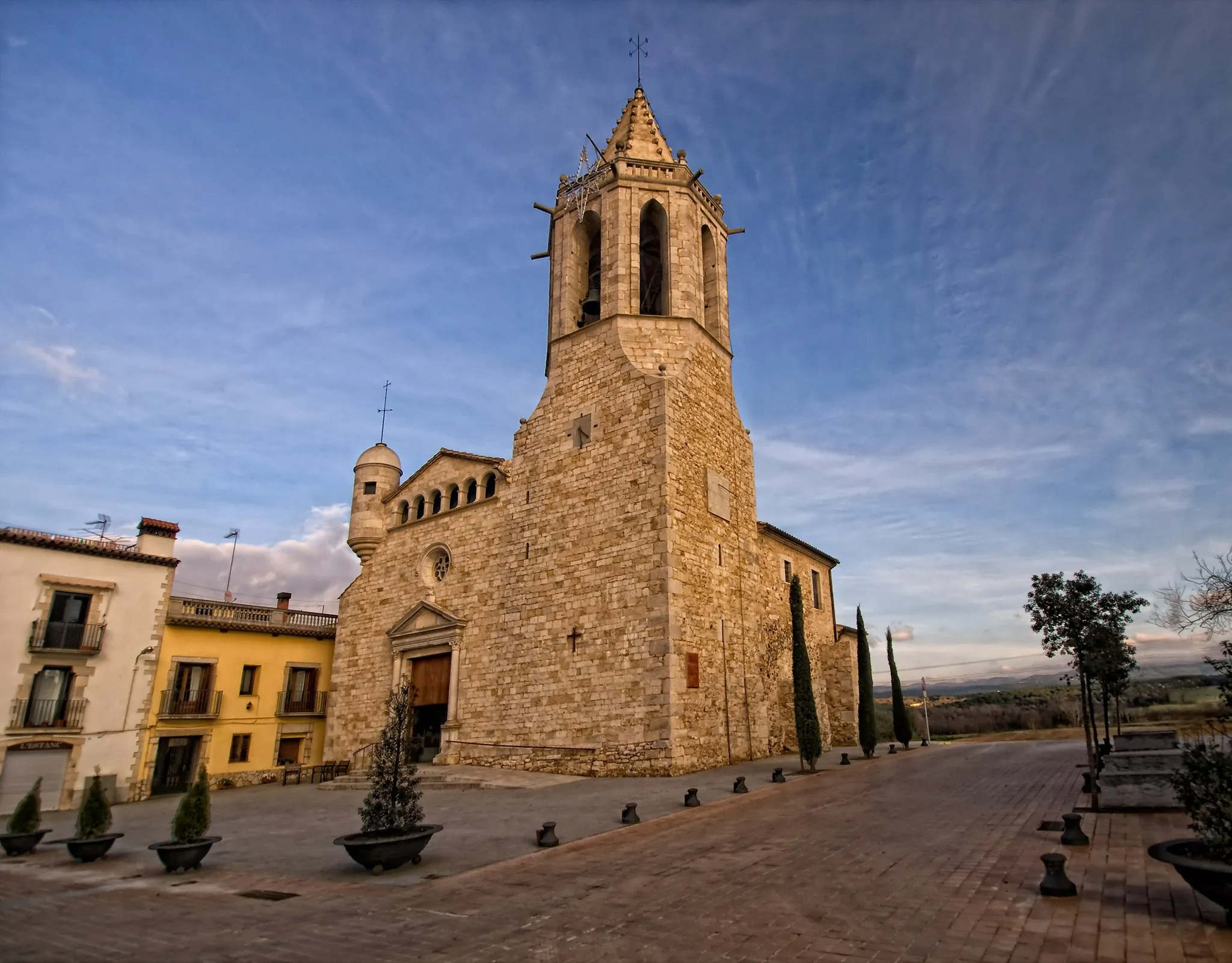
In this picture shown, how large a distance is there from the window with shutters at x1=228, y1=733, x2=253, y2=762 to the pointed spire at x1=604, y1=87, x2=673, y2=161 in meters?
22.1

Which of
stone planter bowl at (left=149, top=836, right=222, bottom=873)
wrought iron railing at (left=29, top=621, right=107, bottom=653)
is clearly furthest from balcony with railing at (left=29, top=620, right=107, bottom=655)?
stone planter bowl at (left=149, top=836, right=222, bottom=873)

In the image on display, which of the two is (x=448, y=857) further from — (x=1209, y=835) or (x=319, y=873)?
(x=1209, y=835)

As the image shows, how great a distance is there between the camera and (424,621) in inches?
882

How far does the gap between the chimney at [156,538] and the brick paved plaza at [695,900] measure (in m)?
12.6

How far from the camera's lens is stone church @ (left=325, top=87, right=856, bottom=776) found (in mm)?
17281

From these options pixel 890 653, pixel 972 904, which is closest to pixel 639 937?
pixel 972 904

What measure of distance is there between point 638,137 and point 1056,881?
23.1 meters

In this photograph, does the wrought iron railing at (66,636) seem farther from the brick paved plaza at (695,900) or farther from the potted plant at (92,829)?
the potted plant at (92,829)

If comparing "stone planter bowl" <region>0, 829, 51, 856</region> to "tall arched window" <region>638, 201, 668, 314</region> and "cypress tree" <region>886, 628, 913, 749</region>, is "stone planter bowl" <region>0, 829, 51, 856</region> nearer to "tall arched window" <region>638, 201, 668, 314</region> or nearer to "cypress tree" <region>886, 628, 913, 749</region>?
"tall arched window" <region>638, 201, 668, 314</region>

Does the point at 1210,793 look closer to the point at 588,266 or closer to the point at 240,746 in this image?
the point at 588,266

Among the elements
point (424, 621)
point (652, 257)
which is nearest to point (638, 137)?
point (652, 257)

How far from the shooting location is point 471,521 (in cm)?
2227

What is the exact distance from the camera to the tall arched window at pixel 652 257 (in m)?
22.2

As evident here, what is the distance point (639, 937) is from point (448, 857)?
4213 millimetres
